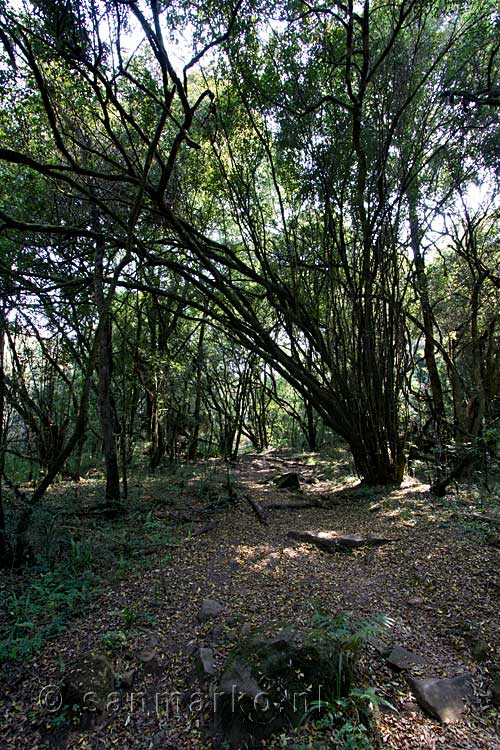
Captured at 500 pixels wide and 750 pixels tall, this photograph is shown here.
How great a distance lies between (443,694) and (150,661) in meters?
1.43

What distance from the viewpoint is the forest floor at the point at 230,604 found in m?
1.74

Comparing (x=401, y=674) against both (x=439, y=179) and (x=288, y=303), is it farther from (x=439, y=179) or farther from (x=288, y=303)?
(x=439, y=179)

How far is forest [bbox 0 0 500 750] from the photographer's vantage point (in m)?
1.85

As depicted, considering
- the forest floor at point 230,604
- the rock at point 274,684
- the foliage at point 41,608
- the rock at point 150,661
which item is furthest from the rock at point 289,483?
the rock at point 274,684

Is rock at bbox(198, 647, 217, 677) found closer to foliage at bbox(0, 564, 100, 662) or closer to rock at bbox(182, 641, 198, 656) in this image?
rock at bbox(182, 641, 198, 656)

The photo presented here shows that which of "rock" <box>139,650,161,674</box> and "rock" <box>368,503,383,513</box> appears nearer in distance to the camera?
"rock" <box>139,650,161,674</box>

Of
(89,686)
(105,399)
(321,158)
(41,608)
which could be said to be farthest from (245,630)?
(321,158)

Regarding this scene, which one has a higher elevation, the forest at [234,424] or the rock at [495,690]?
the forest at [234,424]

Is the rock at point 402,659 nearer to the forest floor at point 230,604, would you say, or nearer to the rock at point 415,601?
the forest floor at point 230,604

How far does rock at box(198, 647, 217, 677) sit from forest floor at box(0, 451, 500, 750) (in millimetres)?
51

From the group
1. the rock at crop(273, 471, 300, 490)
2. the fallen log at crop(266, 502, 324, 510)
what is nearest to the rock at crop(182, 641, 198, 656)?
the fallen log at crop(266, 502, 324, 510)

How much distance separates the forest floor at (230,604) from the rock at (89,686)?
0.05 metres

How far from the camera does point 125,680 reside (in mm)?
1972

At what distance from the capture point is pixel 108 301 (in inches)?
148
